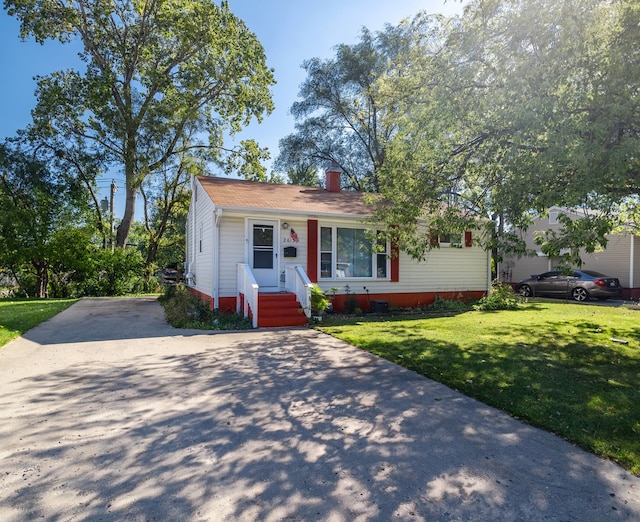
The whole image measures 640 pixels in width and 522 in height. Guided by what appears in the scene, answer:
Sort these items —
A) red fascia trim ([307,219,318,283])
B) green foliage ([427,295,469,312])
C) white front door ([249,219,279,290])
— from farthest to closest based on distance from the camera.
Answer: green foliage ([427,295,469,312]) → red fascia trim ([307,219,318,283]) → white front door ([249,219,279,290])

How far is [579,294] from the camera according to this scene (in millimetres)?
16344

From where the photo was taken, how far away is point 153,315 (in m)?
11.0

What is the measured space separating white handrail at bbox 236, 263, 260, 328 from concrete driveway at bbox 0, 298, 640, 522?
323cm

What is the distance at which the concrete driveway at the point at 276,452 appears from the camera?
2.40 metres

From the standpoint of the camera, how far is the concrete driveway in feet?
7.86

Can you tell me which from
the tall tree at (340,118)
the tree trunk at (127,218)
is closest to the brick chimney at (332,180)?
the tall tree at (340,118)

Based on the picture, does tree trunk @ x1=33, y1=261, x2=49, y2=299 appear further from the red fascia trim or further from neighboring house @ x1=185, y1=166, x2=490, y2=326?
the red fascia trim

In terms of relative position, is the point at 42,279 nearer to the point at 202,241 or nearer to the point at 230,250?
the point at 202,241

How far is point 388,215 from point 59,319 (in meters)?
8.84

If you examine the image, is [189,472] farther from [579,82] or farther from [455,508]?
[579,82]

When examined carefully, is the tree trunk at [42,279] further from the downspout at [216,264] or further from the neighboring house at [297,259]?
the downspout at [216,264]

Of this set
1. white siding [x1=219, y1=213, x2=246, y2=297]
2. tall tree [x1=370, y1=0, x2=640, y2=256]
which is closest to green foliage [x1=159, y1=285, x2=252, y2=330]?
white siding [x1=219, y1=213, x2=246, y2=297]

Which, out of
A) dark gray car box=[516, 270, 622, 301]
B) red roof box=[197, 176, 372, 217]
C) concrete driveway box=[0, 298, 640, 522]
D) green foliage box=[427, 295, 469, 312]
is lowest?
concrete driveway box=[0, 298, 640, 522]

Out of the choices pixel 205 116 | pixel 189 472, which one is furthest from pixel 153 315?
pixel 205 116
